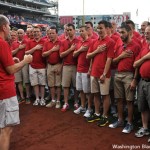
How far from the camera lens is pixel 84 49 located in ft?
20.4

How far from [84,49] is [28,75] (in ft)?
7.16

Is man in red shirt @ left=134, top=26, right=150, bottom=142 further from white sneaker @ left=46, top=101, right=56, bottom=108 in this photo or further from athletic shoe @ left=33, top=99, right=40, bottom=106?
athletic shoe @ left=33, top=99, right=40, bottom=106

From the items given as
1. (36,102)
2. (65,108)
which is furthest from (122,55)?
(36,102)

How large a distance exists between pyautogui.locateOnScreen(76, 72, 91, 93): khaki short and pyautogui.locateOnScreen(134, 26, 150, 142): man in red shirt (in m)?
1.61

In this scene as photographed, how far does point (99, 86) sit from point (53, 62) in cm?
174

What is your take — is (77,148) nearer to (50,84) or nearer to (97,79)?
(97,79)

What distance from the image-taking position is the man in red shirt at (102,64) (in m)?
5.54

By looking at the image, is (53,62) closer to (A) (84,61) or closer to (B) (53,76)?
(B) (53,76)

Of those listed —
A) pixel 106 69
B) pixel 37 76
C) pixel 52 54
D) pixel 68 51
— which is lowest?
pixel 37 76

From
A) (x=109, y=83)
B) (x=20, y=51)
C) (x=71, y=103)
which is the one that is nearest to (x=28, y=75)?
(x=20, y=51)

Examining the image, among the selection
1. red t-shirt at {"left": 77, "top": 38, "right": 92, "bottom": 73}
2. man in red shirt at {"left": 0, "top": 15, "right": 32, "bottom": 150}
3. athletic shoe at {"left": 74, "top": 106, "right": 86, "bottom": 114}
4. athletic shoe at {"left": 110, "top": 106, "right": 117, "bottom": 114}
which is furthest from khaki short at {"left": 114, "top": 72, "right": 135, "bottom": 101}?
man in red shirt at {"left": 0, "top": 15, "right": 32, "bottom": 150}

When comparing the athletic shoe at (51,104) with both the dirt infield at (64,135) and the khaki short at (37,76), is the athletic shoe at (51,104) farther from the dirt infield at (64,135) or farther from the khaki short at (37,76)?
the dirt infield at (64,135)

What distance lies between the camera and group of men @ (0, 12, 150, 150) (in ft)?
12.3

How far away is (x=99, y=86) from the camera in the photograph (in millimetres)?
5773
